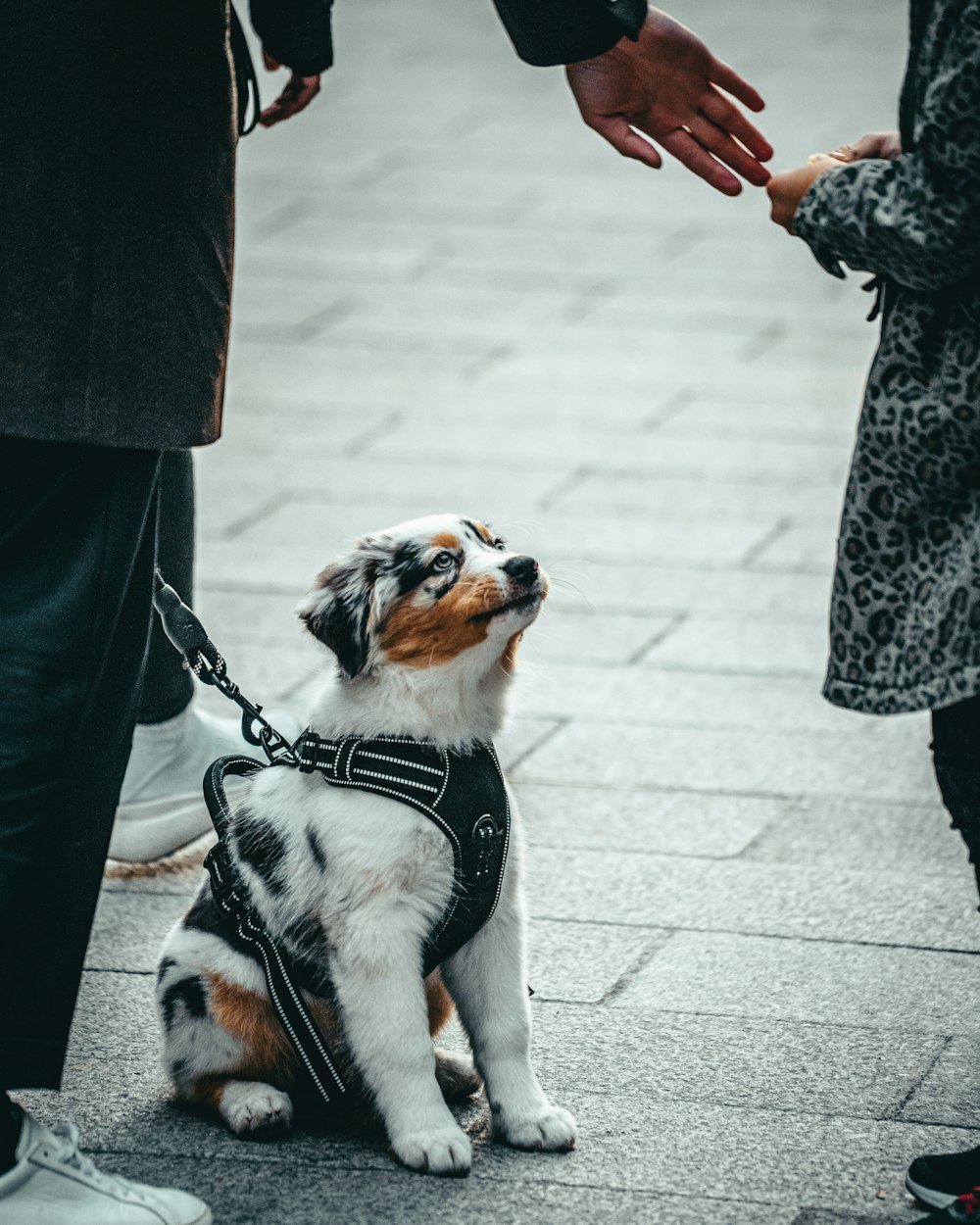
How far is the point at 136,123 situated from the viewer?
8.58 ft

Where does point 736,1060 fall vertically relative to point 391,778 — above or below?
below

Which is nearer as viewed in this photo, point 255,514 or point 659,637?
point 659,637

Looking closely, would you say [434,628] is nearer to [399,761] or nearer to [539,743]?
[399,761]

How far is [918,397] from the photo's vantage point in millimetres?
2512

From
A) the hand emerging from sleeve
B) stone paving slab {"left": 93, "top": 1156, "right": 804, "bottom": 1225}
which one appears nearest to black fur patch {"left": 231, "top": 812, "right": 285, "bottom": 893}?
stone paving slab {"left": 93, "top": 1156, "right": 804, "bottom": 1225}

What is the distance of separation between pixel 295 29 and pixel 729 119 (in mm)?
735

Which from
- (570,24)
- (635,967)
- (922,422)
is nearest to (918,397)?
(922,422)

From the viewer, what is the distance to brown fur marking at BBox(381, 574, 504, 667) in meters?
2.88

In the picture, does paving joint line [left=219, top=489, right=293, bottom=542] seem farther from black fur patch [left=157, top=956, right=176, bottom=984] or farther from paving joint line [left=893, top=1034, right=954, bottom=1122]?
paving joint line [left=893, top=1034, right=954, bottom=1122]

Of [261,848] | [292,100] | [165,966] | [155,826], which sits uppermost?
[292,100]

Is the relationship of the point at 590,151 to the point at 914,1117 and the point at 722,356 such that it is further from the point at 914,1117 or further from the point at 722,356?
the point at 914,1117

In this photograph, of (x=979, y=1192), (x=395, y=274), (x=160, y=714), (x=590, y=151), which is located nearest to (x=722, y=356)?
(x=395, y=274)

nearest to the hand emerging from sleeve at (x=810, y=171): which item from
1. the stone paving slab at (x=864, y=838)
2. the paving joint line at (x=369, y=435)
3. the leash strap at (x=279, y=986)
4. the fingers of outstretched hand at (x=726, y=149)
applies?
the fingers of outstretched hand at (x=726, y=149)

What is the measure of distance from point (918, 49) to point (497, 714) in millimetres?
1194
